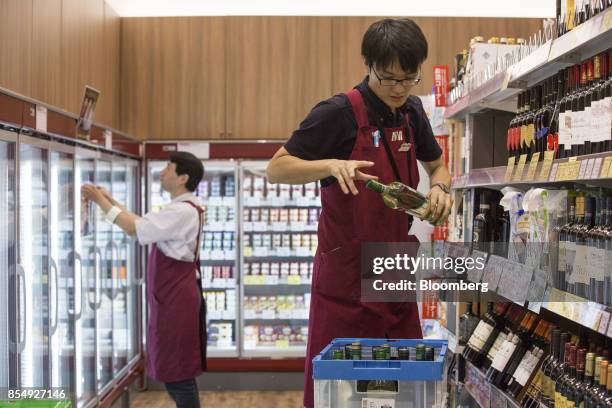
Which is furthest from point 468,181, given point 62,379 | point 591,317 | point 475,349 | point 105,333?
point 105,333

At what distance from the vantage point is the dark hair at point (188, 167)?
507 centimetres

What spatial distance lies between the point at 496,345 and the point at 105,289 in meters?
3.22

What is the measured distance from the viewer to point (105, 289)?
5629 millimetres

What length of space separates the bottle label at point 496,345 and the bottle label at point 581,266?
0.92m

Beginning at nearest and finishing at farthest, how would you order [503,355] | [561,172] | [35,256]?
[561,172], [503,355], [35,256]

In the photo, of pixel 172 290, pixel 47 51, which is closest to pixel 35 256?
pixel 172 290

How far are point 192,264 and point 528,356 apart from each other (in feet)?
8.41

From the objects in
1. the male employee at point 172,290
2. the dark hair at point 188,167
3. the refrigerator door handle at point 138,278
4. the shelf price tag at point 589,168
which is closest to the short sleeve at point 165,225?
the male employee at point 172,290

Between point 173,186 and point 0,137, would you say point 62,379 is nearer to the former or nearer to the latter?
point 173,186

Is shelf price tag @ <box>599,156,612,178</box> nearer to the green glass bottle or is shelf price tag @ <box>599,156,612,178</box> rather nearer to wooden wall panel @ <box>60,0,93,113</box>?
the green glass bottle

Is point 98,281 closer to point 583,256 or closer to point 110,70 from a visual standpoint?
point 110,70

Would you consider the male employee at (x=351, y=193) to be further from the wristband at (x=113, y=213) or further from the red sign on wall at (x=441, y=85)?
the wristband at (x=113, y=213)

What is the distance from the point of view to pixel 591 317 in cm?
215

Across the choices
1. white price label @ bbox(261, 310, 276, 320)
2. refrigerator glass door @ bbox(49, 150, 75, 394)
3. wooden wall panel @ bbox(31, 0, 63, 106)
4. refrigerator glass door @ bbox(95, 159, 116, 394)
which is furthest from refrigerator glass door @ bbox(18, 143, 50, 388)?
white price label @ bbox(261, 310, 276, 320)
